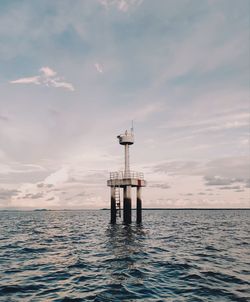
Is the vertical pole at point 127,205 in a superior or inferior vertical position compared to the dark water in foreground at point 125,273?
superior

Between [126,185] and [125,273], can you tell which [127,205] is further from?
[125,273]

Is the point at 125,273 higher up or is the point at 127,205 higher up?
the point at 127,205

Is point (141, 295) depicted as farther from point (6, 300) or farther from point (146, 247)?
point (146, 247)

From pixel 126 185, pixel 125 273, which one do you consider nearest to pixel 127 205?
pixel 126 185

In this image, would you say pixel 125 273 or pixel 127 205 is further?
pixel 127 205

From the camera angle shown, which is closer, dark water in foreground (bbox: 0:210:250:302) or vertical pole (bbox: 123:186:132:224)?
dark water in foreground (bbox: 0:210:250:302)

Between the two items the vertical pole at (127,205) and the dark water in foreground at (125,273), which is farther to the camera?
the vertical pole at (127,205)

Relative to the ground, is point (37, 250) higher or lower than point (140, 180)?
lower

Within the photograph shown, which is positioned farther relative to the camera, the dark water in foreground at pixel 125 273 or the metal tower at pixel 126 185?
the metal tower at pixel 126 185

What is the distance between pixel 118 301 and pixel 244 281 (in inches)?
217

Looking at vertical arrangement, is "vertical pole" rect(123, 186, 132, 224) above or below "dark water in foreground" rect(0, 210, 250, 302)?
above

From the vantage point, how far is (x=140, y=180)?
120 ft

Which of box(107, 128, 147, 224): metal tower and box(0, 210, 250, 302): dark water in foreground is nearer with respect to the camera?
box(0, 210, 250, 302): dark water in foreground

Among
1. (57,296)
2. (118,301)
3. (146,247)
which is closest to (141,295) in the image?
(118,301)
